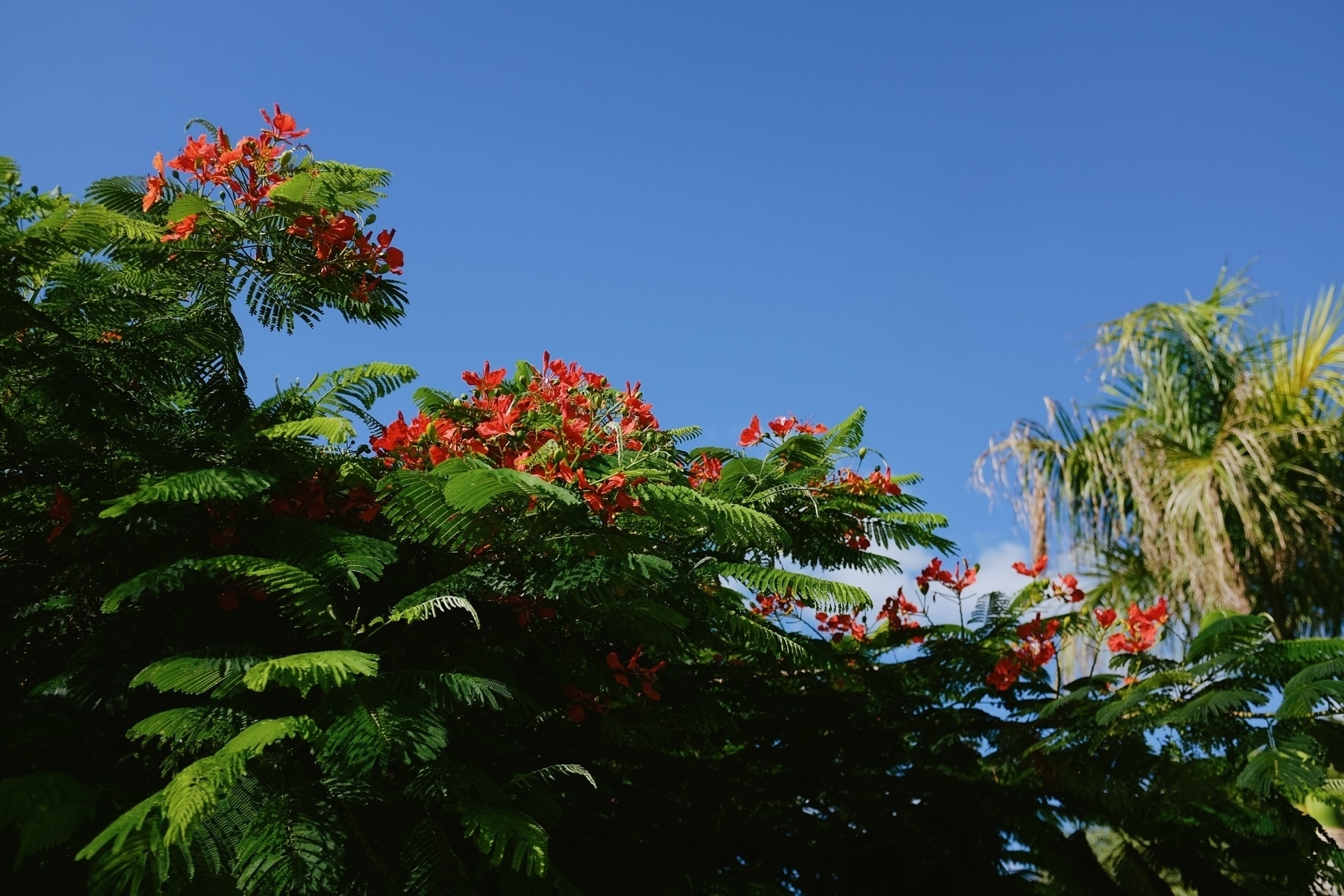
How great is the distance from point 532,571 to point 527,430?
0.55 m

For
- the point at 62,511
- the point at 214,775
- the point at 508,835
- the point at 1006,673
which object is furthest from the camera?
the point at 1006,673

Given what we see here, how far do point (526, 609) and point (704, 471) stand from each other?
958 millimetres

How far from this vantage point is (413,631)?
323 centimetres

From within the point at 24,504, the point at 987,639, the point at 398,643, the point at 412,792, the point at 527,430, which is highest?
the point at 987,639

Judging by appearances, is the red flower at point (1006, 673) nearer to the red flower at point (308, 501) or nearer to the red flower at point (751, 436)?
the red flower at point (751, 436)

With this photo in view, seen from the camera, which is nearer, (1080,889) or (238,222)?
(238,222)

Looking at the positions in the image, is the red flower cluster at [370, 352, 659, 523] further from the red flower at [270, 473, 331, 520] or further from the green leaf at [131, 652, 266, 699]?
the green leaf at [131, 652, 266, 699]

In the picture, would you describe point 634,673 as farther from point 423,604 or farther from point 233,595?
point 233,595

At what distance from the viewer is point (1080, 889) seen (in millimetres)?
4844

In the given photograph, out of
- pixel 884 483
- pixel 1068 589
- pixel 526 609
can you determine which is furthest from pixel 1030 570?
pixel 526 609

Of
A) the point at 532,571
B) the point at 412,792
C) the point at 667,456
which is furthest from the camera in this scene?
the point at 667,456

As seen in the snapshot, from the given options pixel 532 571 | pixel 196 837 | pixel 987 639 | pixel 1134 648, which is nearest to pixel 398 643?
pixel 532 571

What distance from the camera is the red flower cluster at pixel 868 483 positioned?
12.9 feet

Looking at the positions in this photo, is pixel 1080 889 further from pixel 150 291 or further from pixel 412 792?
pixel 150 291
